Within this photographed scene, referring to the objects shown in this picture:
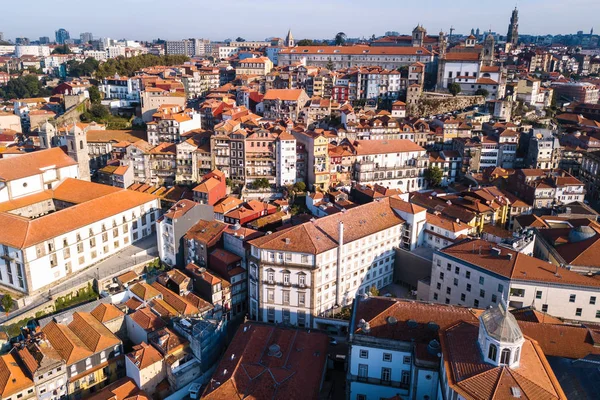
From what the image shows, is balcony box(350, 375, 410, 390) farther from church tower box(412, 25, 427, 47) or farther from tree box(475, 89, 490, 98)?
church tower box(412, 25, 427, 47)

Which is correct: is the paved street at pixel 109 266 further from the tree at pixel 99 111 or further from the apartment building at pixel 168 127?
the tree at pixel 99 111

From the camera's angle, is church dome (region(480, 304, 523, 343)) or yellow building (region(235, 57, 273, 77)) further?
yellow building (region(235, 57, 273, 77))

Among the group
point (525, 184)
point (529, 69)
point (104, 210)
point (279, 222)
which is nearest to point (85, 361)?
point (104, 210)

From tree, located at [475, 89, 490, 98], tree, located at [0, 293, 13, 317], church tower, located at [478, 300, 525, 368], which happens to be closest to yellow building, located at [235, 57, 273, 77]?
tree, located at [475, 89, 490, 98]

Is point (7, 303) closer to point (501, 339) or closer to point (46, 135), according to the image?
point (46, 135)

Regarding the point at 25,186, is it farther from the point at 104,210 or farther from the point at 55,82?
the point at 55,82

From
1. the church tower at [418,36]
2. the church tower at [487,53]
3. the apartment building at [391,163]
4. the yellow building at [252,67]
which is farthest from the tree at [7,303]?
the church tower at [418,36]

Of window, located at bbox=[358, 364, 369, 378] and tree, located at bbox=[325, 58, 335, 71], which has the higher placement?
tree, located at bbox=[325, 58, 335, 71]
